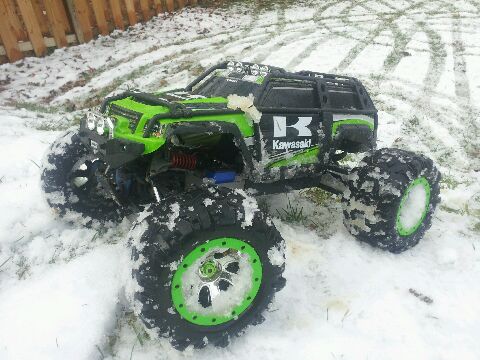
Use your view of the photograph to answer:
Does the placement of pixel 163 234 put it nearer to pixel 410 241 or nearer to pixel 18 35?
pixel 410 241

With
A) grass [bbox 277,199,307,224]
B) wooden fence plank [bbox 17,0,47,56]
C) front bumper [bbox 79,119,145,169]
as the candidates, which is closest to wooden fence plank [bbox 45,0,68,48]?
wooden fence plank [bbox 17,0,47,56]

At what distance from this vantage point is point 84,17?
29.5 feet

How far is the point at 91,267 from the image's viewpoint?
3.25 m

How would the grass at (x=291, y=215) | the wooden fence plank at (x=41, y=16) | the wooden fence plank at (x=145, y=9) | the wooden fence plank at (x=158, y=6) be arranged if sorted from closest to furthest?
the grass at (x=291, y=215)
the wooden fence plank at (x=41, y=16)
the wooden fence plank at (x=145, y=9)
the wooden fence plank at (x=158, y=6)

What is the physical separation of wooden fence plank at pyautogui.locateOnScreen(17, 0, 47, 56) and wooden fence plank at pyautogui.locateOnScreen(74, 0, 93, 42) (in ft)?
2.99

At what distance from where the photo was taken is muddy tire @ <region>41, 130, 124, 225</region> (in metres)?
3.49

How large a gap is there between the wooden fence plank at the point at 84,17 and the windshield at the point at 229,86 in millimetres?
6363

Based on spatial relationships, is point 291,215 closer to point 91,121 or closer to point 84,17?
point 91,121

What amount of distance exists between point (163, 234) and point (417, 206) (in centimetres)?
233

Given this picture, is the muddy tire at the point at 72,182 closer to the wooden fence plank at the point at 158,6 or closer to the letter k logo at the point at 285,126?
the letter k logo at the point at 285,126

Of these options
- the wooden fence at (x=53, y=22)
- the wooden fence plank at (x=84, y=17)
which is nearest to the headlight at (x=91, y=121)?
the wooden fence at (x=53, y=22)

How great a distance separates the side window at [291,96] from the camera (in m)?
3.32

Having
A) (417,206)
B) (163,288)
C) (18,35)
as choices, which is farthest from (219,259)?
(18,35)

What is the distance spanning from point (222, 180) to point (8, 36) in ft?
22.3
